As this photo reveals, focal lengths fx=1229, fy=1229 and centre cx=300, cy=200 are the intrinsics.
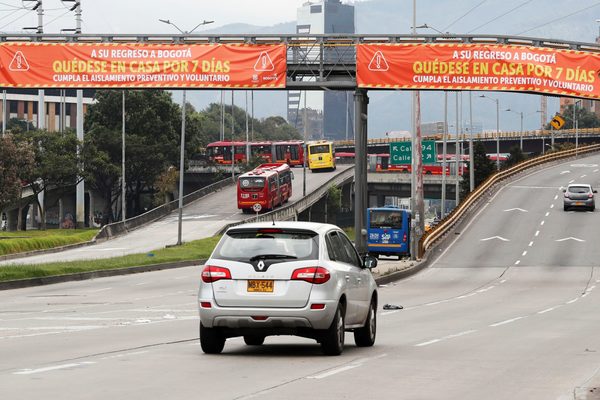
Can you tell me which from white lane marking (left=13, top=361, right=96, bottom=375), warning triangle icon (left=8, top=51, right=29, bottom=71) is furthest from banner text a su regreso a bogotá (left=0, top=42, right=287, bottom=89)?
white lane marking (left=13, top=361, right=96, bottom=375)

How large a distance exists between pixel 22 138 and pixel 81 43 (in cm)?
6034

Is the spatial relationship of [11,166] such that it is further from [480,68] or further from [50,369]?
[50,369]

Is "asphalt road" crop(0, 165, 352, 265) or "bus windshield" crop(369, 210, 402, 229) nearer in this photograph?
"bus windshield" crop(369, 210, 402, 229)

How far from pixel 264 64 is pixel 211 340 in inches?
1199

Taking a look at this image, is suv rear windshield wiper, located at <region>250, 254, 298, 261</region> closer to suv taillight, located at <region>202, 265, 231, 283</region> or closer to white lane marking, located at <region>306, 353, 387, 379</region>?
suv taillight, located at <region>202, 265, 231, 283</region>

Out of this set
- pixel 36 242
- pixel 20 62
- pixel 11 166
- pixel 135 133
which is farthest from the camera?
pixel 135 133

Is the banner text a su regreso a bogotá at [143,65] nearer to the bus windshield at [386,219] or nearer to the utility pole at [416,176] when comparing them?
the utility pole at [416,176]

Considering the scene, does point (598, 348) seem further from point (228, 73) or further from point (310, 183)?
point (310, 183)

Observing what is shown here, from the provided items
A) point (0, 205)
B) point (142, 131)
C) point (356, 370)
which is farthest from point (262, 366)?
point (142, 131)

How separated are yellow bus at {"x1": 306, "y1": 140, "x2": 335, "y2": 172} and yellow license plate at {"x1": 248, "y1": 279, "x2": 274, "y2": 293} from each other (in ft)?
368

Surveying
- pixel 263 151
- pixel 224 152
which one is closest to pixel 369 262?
pixel 263 151

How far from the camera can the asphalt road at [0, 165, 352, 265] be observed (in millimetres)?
66312

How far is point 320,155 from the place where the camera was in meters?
128

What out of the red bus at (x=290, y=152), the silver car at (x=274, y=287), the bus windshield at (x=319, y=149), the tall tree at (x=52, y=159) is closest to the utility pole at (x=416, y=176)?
the silver car at (x=274, y=287)
